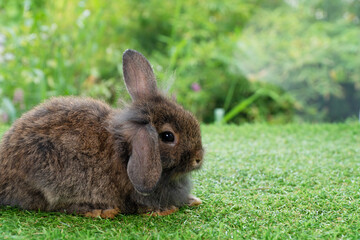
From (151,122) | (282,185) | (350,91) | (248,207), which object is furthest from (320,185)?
(350,91)

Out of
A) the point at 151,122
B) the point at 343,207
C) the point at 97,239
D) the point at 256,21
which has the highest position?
the point at 256,21

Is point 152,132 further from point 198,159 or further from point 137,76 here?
point 137,76

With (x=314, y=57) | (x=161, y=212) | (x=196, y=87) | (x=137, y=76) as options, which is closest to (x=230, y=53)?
(x=196, y=87)

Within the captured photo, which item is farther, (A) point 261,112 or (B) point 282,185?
(A) point 261,112

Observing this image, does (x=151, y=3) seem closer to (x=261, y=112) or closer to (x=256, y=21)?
(x=256, y=21)

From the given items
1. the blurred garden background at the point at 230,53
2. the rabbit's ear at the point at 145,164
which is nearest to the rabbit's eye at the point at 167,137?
the rabbit's ear at the point at 145,164
